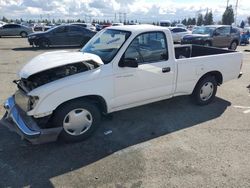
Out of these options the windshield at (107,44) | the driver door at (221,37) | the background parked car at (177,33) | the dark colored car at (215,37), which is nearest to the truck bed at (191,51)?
the windshield at (107,44)

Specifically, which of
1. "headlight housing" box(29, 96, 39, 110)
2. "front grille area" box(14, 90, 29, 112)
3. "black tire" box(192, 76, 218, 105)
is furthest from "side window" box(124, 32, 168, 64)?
"front grille area" box(14, 90, 29, 112)

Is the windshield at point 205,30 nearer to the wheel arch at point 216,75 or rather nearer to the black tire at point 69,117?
the wheel arch at point 216,75

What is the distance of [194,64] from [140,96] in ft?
5.02

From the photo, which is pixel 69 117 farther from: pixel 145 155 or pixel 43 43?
pixel 43 43

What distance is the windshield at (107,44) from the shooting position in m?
4.60

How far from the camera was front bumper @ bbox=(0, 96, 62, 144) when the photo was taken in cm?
374

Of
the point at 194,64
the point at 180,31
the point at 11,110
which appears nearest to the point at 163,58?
the point at 194,64

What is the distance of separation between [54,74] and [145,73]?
5.39 feet

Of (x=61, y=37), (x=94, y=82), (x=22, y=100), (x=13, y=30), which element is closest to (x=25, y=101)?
(x=22, y=100)

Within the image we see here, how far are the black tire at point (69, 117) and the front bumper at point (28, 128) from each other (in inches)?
7.2

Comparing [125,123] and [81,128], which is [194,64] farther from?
[81,128]

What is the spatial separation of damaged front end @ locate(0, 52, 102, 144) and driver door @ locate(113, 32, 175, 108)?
1.96 feet

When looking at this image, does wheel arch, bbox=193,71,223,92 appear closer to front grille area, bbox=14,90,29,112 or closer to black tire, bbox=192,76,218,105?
black tire, bbox=192,76,218,105

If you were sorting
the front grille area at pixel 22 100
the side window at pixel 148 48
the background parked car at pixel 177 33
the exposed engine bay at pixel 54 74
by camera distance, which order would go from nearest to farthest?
the front grille area at pixel 22 100
the exposed engine bay at pixel 54 74
the side window at pixel 148 48
the background parked car at pixel 177 33
